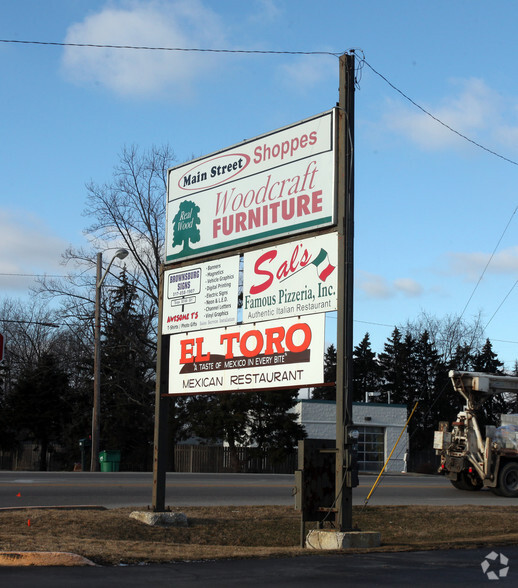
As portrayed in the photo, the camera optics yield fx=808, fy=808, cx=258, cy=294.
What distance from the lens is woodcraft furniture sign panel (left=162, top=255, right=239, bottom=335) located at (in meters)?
13.6

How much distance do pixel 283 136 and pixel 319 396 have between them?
6672 centimetres

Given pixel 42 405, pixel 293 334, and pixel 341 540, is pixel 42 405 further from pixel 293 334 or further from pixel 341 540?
pixel 341 540

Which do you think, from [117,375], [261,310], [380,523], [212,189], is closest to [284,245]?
[261,310]

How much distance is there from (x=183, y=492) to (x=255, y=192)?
9171 mm

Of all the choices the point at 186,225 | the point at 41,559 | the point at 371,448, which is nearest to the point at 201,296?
the point at 186,225

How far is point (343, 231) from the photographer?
11719mm

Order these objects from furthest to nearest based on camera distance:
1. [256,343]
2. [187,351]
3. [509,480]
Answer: [509,480] < [187,351] < [256,343]

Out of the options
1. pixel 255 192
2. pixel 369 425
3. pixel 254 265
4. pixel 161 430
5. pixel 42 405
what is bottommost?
pixel 369 425

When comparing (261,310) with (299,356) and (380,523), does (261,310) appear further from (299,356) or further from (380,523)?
(380,523)

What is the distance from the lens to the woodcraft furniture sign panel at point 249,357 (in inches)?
467

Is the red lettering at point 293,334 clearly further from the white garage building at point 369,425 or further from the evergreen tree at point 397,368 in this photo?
the evergreen tree at point 397,368

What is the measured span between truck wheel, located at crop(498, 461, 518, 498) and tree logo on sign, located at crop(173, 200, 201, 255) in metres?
12.3

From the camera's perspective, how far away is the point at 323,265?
11883 mm

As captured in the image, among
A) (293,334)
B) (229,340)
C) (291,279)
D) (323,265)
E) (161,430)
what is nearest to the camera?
(323,265)
